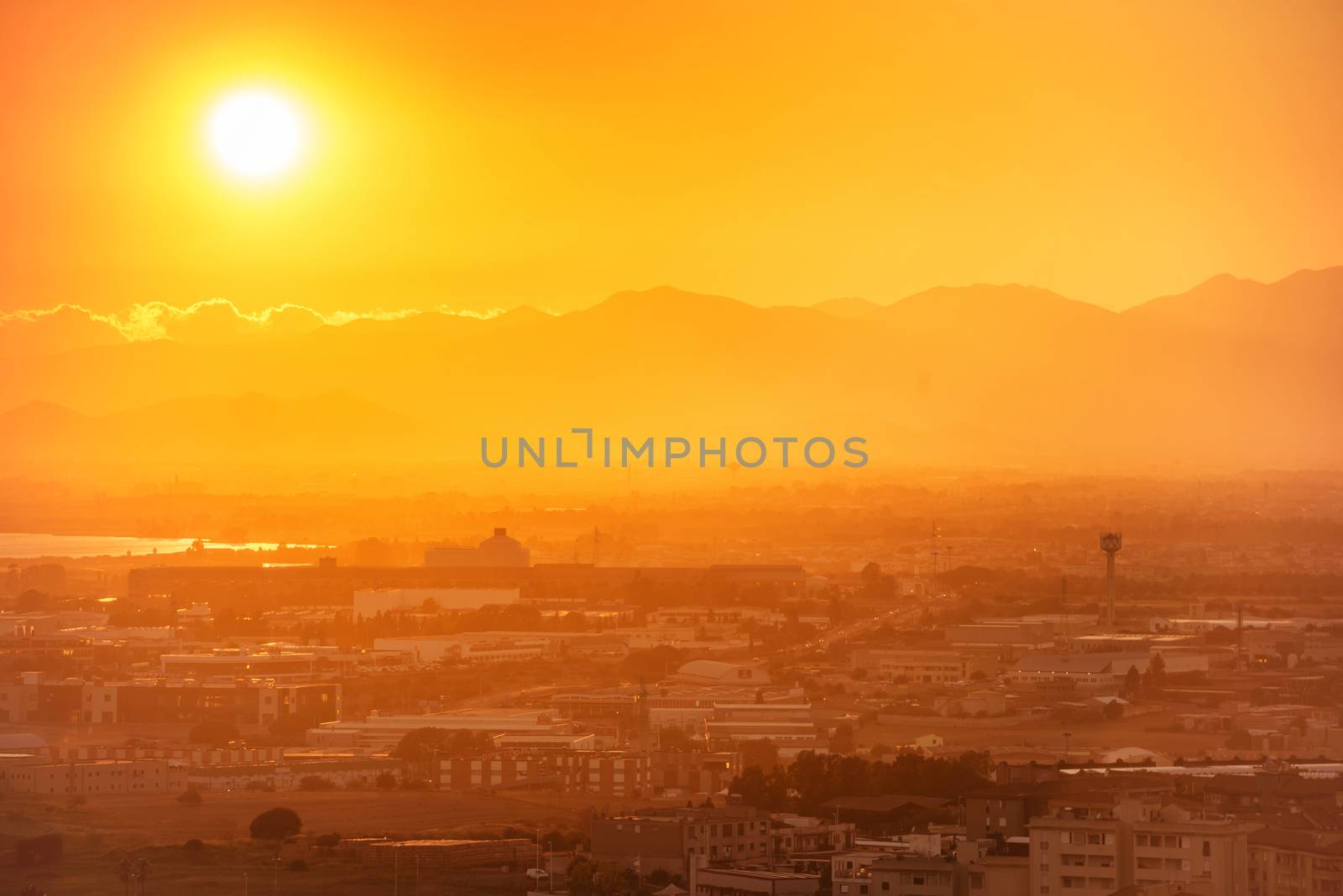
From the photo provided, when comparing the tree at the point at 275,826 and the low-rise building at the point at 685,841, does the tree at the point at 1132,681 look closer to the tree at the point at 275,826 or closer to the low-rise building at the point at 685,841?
the tree at the point at 275,826

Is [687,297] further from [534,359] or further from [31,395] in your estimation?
[31,395]

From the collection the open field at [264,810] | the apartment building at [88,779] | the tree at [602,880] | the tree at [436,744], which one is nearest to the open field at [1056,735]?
the tree at [436,744]

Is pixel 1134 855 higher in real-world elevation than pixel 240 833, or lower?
higher

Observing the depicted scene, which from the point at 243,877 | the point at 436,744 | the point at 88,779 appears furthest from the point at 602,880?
the point at 436,744

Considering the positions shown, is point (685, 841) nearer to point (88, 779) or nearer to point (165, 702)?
point (88, 779)

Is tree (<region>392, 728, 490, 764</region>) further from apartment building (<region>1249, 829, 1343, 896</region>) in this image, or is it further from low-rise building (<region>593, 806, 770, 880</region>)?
apartment building (<region>1249, 829, 1343, 896</region>)

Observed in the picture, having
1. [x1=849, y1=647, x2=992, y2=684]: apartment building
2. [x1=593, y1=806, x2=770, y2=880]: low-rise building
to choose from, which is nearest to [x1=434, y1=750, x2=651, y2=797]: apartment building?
[x1=593, y1=806, x2=770, y2=880]: low-rise building
